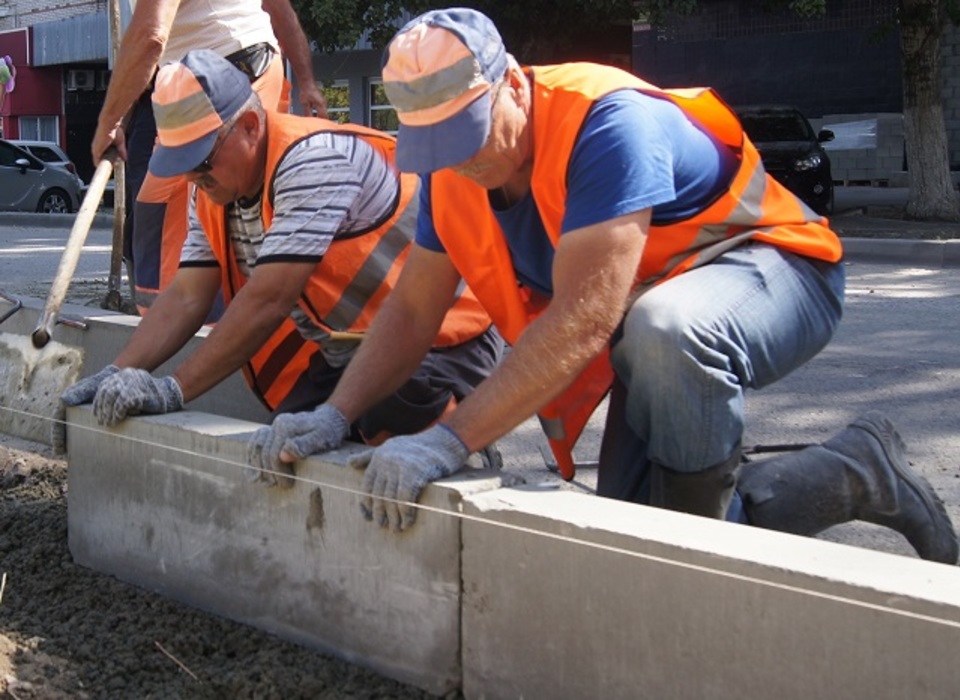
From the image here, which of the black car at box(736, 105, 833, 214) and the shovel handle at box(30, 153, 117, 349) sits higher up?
the black car at box(736, 105, 833, 214)

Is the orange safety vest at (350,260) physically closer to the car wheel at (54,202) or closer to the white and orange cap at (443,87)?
the white and orange cap at (443,87)

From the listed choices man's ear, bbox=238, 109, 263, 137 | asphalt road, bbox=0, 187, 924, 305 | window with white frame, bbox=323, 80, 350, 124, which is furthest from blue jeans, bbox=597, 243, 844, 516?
window with white frame, bbox=323, 80, 350, 124

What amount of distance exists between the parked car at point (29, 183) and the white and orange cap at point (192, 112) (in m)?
19.4

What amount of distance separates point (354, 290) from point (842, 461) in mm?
1507

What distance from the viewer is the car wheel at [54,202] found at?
22.7m

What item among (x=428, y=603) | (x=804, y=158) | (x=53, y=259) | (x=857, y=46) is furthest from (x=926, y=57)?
(x=428, y=603)

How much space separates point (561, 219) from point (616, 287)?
324 millimetres

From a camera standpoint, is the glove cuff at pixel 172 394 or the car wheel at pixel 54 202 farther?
the car wheel at pixel 54 202

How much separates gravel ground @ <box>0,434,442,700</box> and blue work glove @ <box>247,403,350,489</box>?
419mm

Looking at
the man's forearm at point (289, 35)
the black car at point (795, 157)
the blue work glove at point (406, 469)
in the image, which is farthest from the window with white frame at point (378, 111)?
the blue work glove at point (406, 469)

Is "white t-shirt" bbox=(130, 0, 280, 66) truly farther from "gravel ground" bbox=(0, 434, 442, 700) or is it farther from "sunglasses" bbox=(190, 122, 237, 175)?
"gravel ground" bbox=(0, 434, 442, 700)

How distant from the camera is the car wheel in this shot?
22656mm

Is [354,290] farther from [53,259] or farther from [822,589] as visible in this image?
[53,259]

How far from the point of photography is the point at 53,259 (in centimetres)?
1321
